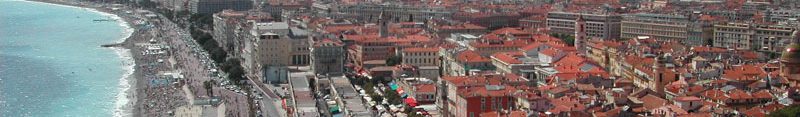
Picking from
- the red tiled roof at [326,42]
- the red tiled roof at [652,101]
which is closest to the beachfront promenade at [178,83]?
the red tiled roof at [326,42]

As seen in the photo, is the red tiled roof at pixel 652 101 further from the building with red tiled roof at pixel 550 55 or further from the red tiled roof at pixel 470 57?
the red tiled roof at pixel 470 57

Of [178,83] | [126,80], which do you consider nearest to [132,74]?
[126,80]

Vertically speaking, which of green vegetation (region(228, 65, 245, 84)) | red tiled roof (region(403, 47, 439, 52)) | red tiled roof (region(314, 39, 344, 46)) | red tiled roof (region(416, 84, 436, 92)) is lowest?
green vegetation (region(228, 65, 245, 84))

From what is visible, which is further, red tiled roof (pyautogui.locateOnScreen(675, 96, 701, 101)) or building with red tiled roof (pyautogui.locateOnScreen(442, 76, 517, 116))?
building with red tiled roof (pyautogui.locateOnScreen(442, 76, 517, 116))

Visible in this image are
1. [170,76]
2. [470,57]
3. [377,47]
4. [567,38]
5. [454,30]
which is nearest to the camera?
[470,57]

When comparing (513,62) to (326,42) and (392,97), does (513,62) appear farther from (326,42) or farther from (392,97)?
(326,42)

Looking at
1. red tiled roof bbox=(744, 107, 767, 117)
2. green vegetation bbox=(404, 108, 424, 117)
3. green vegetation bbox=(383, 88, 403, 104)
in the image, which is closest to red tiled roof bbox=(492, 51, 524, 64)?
green vegetation bbox=(383, 88, 403, 104)

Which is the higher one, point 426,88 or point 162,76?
point 426,88

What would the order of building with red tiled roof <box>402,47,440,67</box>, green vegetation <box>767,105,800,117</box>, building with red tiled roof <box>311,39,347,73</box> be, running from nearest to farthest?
1. green vegetation <box>767,105,800,117</box>
2. building with red tiled roof <box>311,39,347,73</box>
3. building with red tiled roof <box>402,47,440,67</box>

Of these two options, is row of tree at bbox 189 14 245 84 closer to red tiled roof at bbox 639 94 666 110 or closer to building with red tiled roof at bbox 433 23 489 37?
building with red tiled roof at bbox 433 23 489 37

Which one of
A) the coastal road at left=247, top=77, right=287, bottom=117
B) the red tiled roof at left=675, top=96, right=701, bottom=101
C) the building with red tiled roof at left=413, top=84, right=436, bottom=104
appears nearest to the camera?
the red tiled roof at left=675, top=96, right=701, bottom=101
